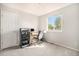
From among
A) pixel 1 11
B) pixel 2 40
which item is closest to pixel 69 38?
pixel 2 40

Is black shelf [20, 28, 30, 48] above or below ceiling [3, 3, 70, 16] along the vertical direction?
below

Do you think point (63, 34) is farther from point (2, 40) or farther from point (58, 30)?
point (2, 40)

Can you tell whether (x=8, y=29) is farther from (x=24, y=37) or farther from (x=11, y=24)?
(x=24, y=37)

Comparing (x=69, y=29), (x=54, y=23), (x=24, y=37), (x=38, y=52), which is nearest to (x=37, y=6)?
(x=54, y=23)

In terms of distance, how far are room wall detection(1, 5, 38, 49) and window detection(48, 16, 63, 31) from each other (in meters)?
1.48

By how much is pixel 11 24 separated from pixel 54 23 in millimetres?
2351

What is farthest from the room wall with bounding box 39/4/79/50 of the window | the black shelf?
the black shelf

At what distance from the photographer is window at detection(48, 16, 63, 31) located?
400 cm

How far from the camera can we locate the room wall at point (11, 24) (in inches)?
127

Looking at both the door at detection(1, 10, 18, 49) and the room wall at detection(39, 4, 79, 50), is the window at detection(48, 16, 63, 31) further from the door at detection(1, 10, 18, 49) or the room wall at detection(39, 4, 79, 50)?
the door at detection(1, 10, 18, 49)

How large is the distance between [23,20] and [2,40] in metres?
1.69

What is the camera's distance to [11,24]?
361 centimetres

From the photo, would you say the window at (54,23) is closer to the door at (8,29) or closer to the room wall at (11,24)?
the room wall at (11,24)

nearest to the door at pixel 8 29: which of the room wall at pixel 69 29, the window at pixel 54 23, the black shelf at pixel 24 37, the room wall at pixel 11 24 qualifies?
the room wall at pixel 11 24
